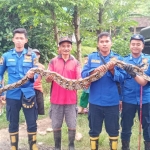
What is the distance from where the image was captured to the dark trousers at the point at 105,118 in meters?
4.07

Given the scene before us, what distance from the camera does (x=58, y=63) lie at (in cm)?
456

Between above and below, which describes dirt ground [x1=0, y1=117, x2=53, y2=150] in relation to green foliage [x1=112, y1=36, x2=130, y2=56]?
below

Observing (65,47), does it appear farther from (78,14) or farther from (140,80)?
(78,14)

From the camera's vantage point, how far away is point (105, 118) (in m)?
4.12

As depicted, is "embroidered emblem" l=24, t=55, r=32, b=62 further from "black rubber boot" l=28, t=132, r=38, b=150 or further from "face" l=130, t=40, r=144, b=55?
"face" l=130, t=40, r=144, b=55

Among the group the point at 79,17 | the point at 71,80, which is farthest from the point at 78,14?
the point at 71,80

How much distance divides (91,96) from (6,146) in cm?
235

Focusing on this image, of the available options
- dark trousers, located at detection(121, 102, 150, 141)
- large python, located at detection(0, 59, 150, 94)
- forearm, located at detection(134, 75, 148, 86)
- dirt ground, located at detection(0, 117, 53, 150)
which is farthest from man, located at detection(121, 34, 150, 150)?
dirt ground, located at detection(0, 117, 53, 150)

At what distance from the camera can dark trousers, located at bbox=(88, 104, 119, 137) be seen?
407 cm

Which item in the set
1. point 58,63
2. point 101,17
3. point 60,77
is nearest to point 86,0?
point 101,17

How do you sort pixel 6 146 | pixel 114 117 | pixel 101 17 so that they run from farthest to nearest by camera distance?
1. pixel 101 17
2. pixel 6 146
3. pixel 114 117

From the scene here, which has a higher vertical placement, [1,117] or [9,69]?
[9,69]

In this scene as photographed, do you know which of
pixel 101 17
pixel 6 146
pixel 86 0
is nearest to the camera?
pixel 6 146

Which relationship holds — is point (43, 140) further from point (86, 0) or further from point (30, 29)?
point (30, 29)
